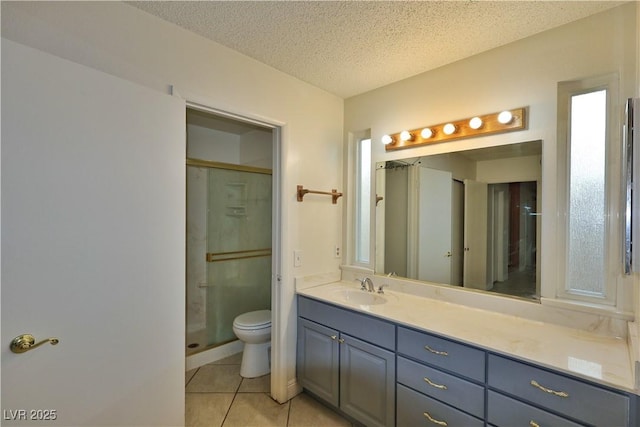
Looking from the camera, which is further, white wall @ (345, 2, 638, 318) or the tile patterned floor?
the tile patterned floor

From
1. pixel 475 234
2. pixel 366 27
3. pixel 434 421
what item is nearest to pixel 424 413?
pixel 434 421

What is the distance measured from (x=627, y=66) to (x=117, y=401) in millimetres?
2852

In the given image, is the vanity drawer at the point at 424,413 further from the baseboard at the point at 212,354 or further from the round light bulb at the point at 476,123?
the baseboard at the point at 212,354

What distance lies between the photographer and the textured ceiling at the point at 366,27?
144 cm

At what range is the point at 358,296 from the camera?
2.27m

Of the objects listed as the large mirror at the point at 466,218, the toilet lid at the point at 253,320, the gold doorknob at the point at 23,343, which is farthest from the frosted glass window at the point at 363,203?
the gold doorknob at the point at 23,343

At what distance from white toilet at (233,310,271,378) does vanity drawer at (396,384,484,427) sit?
1299 millimetres

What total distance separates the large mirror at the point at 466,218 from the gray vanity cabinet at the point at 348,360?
0.63m

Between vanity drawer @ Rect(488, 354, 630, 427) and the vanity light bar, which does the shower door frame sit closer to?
the vanity light bar

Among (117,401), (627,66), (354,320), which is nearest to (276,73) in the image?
(354,320)

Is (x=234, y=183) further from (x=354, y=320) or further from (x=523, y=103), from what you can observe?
(x=523, y=103)

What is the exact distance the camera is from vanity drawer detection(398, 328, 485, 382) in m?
1.35

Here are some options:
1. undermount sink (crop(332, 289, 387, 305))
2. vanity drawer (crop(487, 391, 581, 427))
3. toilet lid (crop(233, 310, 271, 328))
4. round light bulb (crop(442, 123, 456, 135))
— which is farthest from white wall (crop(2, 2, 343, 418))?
vanity drawer (crop(487, 391, 581, 427))

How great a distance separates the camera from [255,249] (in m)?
3.36
